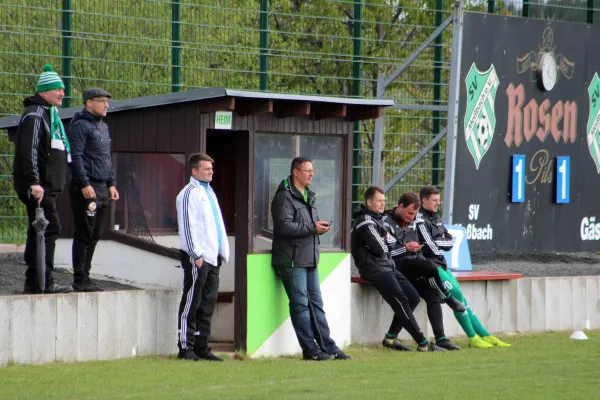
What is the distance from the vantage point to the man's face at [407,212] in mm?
13734

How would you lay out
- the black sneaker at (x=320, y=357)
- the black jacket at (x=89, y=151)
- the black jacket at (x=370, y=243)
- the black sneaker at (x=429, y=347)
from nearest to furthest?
the black jacket at (x=89, y=151) < the black sneaker at (x=320, y=357) < the black jacket at (x=370, y=243) < the black sneaker at (x=429, y=347)

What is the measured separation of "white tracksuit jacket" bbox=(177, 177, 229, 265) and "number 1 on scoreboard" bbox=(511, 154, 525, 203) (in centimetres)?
624

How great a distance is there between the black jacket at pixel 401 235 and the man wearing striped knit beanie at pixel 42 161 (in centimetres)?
390

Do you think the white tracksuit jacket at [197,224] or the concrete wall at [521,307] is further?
the concrete wall at [521,307]

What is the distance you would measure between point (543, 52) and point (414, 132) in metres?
2.20

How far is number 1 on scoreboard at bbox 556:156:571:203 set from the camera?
694 inches

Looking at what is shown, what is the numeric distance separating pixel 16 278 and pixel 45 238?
1.19m

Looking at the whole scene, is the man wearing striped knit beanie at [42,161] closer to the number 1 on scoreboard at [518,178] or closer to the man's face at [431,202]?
the man's face at [431,202]

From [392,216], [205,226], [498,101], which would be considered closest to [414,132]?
[498,101]

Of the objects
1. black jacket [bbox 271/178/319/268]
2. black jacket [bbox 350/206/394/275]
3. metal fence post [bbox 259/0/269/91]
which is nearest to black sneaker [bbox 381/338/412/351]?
black jacket [bbox 350/206/394/275]

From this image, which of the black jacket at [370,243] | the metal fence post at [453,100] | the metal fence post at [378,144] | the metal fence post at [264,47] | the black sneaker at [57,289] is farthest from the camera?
the metal fence post at [264,47]

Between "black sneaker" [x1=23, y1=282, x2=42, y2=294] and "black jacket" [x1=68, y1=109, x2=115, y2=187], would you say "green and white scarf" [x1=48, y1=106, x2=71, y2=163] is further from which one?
"black sneaker" [x1=23, y1=282, x2=42, y2=294]

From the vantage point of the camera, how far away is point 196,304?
11.8m

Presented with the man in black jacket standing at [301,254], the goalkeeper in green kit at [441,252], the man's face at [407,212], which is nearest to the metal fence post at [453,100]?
the goalkeeper in green kit at [441,252]
